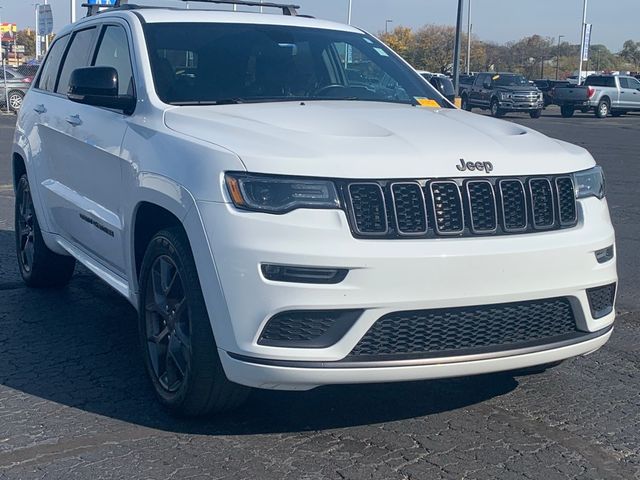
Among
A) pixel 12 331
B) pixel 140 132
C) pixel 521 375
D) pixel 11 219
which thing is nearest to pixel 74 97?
pixel 140 132

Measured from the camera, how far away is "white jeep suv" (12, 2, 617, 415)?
3609mm

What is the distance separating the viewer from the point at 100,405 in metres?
4.41

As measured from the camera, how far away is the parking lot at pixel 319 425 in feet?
12.3

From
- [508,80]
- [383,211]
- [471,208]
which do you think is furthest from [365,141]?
[508,80]

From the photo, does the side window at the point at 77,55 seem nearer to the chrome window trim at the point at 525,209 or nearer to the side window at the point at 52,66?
the side window at the point at 52,66

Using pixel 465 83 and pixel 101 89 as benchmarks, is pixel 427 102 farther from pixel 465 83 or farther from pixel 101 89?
pixel 465 83

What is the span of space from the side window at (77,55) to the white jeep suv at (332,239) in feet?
3.73

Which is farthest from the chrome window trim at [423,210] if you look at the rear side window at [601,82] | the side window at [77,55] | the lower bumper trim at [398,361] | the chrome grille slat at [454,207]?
the rear side window at [601,82]

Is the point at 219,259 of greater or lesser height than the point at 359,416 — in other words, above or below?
above

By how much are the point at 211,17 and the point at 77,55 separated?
3.92 ft

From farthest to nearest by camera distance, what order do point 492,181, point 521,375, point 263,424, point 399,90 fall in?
point 399,90 < point 521,375 < point 263,424 < point 492,181

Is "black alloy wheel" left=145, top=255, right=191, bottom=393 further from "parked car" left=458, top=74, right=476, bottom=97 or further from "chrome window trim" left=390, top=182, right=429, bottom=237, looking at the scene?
"parked car" left=458, top=74, right=476, bottom=97

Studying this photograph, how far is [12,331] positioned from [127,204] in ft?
5.35

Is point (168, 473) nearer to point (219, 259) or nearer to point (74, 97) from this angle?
point (219, 259)
